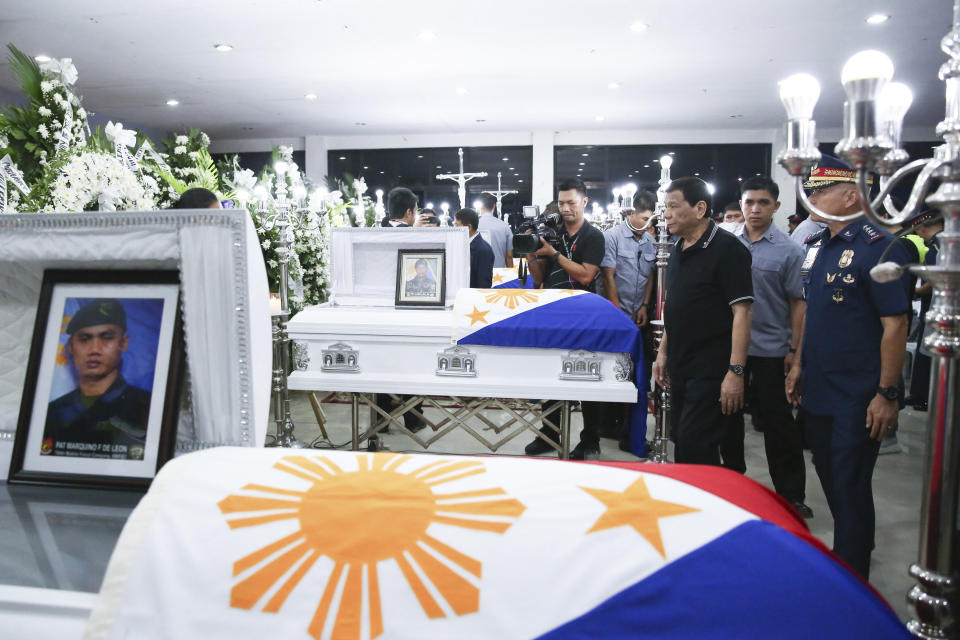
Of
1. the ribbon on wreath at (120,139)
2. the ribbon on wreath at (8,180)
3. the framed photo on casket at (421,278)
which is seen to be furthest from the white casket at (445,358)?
the ribbon on wreath at (8,180)

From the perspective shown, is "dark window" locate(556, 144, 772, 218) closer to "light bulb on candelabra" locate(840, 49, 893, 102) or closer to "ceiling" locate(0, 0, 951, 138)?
"ceiling" locate(0, 0, 951, 138)

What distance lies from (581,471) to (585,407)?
2.50 m

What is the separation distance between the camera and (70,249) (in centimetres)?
106

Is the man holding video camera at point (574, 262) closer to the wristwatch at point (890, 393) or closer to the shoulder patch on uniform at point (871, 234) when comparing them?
the shoulder patch on uniform at point (871, 234)

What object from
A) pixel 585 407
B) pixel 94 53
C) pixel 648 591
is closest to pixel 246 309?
pixel 648 591

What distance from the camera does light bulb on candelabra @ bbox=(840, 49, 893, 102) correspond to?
74 centimetres

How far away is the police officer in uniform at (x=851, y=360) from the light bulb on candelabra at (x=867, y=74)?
1.06 metres

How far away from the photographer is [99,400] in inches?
42.1

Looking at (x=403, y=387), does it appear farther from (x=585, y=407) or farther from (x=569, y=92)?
(x=569, y=92)

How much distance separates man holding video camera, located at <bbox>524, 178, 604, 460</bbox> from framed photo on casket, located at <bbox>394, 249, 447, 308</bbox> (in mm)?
493

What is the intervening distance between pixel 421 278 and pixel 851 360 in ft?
6.07

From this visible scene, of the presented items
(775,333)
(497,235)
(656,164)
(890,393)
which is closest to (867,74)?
(890,393)

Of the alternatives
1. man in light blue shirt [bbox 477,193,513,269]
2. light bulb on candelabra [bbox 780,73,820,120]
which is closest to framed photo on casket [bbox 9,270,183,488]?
light bulb on candelabra [bbox 780,73,820,120]

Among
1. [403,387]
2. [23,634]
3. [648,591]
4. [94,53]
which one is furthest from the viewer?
[94,53]
